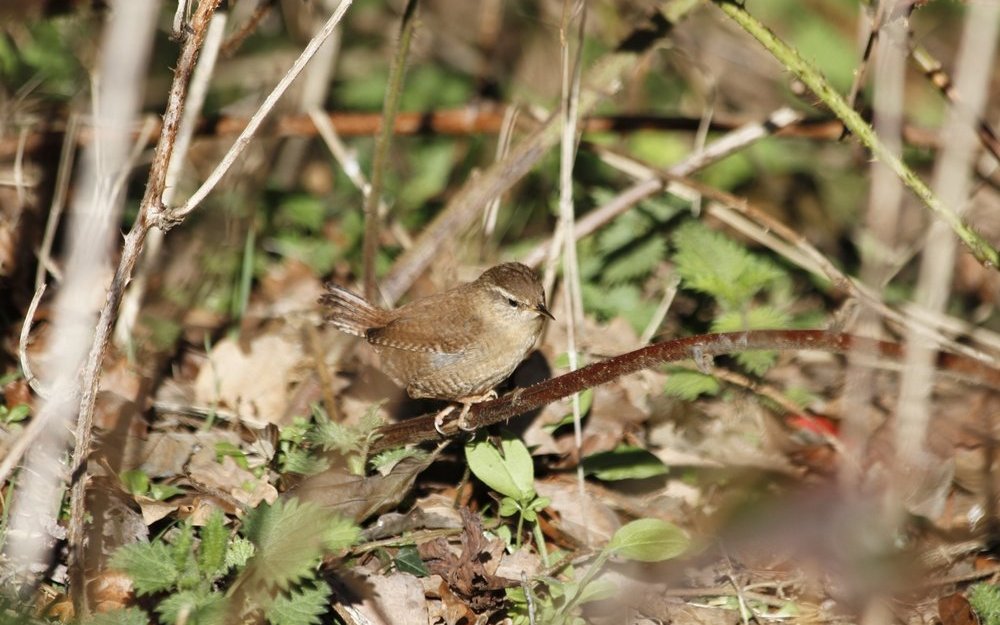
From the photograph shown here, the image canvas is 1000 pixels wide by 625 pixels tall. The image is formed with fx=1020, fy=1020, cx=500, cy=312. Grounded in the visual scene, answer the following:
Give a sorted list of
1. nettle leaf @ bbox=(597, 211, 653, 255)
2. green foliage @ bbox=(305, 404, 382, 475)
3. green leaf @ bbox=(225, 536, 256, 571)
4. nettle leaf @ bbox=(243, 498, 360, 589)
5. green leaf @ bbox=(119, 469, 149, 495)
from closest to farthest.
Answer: nettle leaf @ bbox=(243, 498, 360, 589), green leaf @ bbox=(225, 536, 256, 571), green foliage @ bbox=(305, 404, 382, 475), green leaf @ bbox=(119, 469, 149, 495), nettle leaf @ bbox=(597, 211, 653, 255)

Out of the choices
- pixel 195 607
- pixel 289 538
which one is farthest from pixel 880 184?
pixel 195 607

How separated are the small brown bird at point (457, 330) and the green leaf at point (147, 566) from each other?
39.0 inches

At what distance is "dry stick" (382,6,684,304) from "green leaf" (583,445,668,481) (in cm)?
113

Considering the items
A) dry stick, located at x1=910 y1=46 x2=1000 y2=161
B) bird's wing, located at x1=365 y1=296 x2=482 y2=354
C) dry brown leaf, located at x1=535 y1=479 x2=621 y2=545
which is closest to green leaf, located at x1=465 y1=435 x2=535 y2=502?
dry brown leaf, located at x1=535 y1=479 x2=621 y2=545

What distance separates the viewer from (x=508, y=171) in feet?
13.9

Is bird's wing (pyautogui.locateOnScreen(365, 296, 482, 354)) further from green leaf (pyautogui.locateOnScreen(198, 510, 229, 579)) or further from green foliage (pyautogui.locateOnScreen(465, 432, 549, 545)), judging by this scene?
green leaf (pyautogui.locateOnScreen(198, 510, 229, 579))

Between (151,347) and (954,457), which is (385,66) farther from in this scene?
(954,457)

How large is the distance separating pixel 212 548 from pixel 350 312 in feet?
4.28

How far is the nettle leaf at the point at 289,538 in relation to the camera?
271cm

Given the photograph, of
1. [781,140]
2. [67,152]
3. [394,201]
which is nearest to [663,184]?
[394,201]

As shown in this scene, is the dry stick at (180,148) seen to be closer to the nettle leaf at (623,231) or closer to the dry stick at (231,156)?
the dry stick at (231,156)

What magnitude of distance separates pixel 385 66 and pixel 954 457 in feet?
12.3

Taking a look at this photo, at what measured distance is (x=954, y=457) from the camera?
4102mm

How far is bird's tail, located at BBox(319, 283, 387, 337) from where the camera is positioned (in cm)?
388
